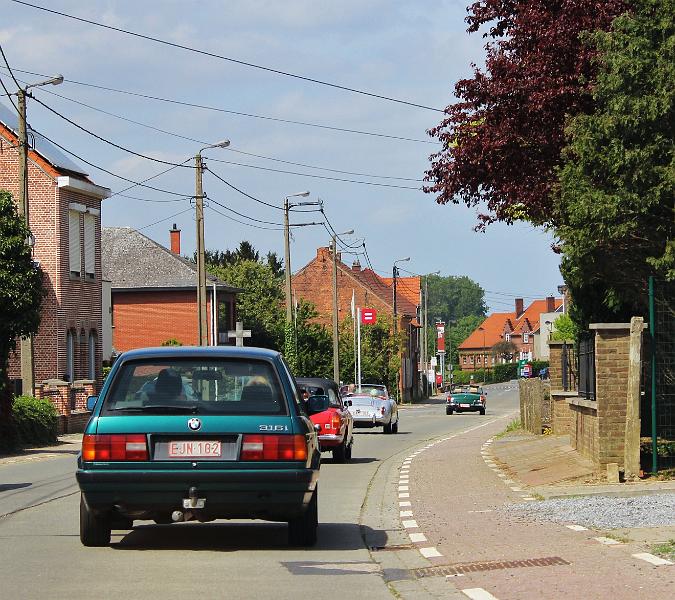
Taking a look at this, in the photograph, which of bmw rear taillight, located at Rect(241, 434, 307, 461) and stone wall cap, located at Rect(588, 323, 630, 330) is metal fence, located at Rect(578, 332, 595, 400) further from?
bmw rear taillight, located at Rect(241, 434, 307, 461)

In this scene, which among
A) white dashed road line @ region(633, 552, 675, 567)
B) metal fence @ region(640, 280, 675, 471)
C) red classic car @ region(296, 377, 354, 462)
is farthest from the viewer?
red classic car @ region(296, 377, 354, 462)

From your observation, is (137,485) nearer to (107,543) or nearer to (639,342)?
(107,543)

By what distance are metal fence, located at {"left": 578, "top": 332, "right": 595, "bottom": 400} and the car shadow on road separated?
660 centimetres

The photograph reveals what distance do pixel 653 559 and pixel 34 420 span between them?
→ 23.8 metres

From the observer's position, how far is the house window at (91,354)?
47125 mm

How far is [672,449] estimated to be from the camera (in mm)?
17906

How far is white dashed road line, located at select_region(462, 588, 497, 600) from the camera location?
8773 mm

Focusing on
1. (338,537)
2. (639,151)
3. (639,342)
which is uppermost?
(639,151)

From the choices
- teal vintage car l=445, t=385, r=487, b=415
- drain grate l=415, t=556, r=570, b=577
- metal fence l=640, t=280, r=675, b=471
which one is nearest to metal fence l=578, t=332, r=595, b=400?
metal fence l=640, t=280, r=675, b=471

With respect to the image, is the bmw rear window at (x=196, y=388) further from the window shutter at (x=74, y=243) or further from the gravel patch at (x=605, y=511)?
the window shutter at (x=74, y=243)

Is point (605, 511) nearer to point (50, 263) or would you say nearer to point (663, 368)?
point (663, 368)

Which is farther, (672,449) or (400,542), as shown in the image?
(672,449)

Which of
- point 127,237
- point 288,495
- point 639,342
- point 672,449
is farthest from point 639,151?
point 127,237

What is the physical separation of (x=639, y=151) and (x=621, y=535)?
267 inches
